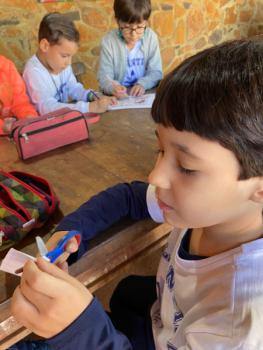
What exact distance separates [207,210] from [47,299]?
0.31 meters

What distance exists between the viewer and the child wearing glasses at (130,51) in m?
2.06

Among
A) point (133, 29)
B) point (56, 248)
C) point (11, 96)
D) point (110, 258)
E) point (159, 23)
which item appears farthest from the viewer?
point (159, 23)

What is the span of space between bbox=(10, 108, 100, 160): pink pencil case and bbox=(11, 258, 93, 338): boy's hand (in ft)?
2.22

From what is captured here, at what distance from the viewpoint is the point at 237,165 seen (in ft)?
1.92

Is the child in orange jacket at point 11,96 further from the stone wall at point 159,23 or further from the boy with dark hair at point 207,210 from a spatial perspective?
the boy with dark hair at point 207,210

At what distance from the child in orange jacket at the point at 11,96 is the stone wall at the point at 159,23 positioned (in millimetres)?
1122

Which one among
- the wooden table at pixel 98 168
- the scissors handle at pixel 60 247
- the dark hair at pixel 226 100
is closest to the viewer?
the dark hair at pixel 226 100

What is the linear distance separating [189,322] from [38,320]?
27 cm

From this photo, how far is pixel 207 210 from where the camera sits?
639mm

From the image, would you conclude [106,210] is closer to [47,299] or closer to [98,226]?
[98,226]

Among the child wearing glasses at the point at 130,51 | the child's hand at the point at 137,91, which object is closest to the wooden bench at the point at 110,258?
the child's hand at the point at 137,91

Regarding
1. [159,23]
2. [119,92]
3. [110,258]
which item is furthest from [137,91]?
[159,23]

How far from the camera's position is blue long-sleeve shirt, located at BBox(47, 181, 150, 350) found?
63cm

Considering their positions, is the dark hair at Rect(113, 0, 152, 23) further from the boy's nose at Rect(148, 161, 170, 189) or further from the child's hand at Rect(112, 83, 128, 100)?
the boy's nose at Rect(148, 161, 170, 189)
